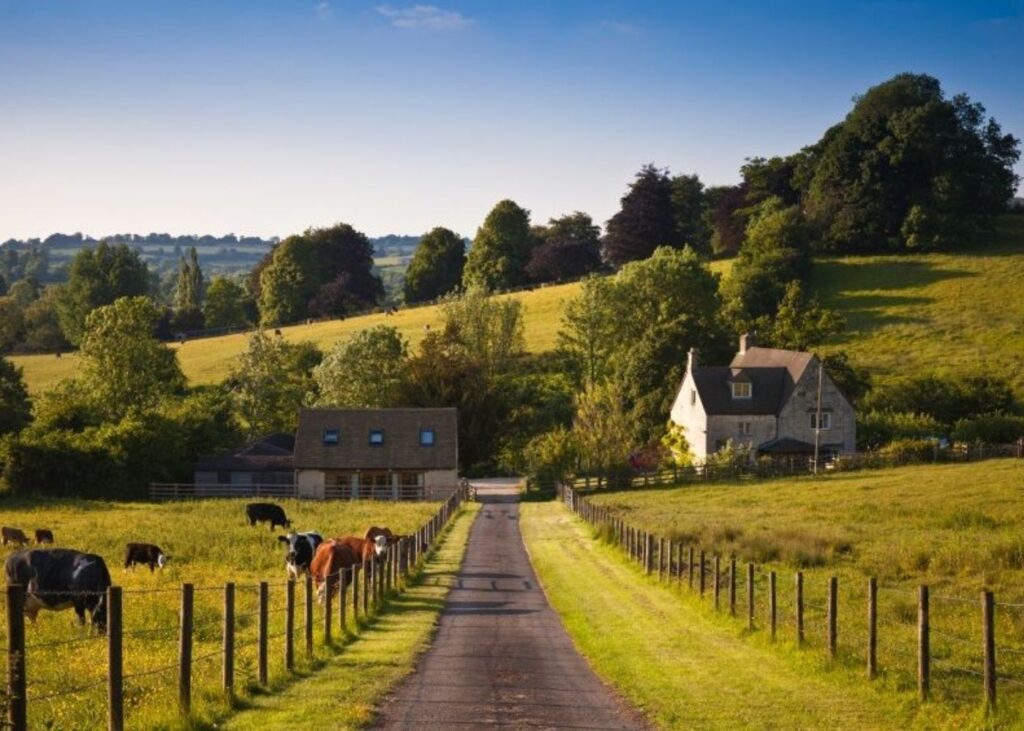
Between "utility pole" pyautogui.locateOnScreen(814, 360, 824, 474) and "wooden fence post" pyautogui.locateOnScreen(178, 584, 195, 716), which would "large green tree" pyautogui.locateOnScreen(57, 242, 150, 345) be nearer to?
"utility pole" pyautogui.locateOnScreen(814, 360, 824, 474)

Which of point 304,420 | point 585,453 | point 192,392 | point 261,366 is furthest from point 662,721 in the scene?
point 192,392

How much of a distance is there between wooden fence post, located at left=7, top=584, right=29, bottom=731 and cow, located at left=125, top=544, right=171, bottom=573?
2525 cm

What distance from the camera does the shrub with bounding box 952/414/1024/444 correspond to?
8069 cm

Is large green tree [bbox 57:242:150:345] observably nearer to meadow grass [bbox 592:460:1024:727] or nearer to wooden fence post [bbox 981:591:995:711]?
meadow grass [bbox 592:460:1024:727]

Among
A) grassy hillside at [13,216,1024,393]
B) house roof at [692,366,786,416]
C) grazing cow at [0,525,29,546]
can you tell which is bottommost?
grazing cow at [0,525,29,546]

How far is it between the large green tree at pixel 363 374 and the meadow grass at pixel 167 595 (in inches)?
1015

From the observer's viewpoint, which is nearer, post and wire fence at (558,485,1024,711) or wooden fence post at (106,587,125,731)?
wooden fence post at (106,587,125,731)

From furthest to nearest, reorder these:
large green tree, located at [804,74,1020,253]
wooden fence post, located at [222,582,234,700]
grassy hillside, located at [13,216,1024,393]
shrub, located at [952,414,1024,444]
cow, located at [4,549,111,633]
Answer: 1. large green tree, located at [804,74,1020,253]
2. grassy hillside, located at [13,216,1024,393]
3. shrub, located at [952,414,1024,444]
4. cow, located at [4,549,111,633]
5. wooden fence post, located at [222,582,234,700]

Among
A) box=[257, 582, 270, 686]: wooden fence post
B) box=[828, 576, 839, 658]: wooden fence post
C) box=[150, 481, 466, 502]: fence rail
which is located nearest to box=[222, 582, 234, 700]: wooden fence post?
box=[257, 582, 270, 686]: wooden fence post

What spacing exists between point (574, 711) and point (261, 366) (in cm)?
8519

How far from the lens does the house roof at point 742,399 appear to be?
277ft

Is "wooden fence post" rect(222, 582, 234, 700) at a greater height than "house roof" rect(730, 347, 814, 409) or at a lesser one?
lesser

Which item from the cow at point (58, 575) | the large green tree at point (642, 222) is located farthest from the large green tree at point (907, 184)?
the cow at point (58, 575)

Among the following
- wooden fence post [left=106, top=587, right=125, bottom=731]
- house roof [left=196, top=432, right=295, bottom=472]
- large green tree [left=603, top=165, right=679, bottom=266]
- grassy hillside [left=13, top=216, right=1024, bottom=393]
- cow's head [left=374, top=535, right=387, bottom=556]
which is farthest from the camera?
large green tree [left=603, top=165, right=679, bottom=266]
